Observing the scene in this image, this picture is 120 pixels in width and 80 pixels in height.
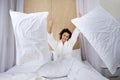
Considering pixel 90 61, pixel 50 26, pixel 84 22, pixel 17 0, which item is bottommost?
pixel 90 61

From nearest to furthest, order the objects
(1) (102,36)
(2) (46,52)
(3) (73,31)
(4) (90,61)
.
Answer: (1) (102,36) → (2) (46,52) → (4) (90,61) → (3) (73,31)

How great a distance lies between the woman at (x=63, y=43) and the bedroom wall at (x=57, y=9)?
0.18 meters

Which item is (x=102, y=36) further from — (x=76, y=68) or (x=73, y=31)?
(x=73, y=31)

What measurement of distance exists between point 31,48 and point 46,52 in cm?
21

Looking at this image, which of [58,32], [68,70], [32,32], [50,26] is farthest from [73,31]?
[32,32]

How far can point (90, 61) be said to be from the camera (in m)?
2.46

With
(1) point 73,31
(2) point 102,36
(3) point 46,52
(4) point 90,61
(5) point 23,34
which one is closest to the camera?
(2) point 102,36

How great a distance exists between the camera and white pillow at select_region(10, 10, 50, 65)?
183cm

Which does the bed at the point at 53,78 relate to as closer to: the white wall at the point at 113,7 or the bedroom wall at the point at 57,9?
the bedroom wall at the point at 57,9

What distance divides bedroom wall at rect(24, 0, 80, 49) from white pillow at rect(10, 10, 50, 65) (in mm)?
828

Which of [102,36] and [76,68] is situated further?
[76,68]

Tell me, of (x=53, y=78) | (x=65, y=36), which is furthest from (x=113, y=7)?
(x=53, y=78)

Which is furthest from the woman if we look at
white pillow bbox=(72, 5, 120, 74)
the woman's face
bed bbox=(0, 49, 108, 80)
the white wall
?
white pillow bbox=(72, 5, 120, 74)

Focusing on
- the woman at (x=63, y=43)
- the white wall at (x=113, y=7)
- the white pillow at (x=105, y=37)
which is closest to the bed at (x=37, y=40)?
the white pillow at (x=105, y=37)
